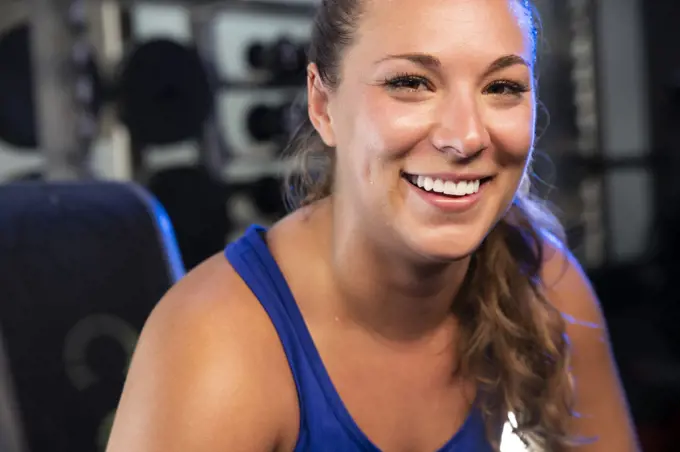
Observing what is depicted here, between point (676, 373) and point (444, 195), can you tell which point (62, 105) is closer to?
point (444, 195)

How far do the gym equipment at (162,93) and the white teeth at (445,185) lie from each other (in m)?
2.10

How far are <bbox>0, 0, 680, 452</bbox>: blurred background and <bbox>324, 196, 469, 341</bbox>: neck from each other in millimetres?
253

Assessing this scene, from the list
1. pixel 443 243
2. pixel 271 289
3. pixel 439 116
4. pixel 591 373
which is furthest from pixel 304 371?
pixel 591 373

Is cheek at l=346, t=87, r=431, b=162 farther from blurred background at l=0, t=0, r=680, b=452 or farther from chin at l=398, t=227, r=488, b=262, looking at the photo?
blurred background at l=0, t=0, r=680, b=452

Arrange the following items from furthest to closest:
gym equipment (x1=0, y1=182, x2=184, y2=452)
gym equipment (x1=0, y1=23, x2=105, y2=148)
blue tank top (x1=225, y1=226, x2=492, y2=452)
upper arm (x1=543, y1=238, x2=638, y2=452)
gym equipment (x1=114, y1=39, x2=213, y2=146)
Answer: gym equipment (x1=114, y1=39, x2=213, y2=146), gym equipment (x1=0, y1=23, x2=105, y2=148), upper arm (x1=543, y1=238, x2=638, y2=452), gym equipment (x1=0, y1=182, x2=184, y2=452), blue tank top (x1=225, y1=226, x2=492, y2=452)

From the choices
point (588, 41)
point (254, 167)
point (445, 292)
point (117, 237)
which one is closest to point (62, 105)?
point (254, 167)

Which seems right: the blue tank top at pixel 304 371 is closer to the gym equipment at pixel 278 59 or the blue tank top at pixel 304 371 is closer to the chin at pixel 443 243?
the chin at pixel 443 243

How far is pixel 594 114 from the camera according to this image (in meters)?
3.72

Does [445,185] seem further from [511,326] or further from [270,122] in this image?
[270,122]

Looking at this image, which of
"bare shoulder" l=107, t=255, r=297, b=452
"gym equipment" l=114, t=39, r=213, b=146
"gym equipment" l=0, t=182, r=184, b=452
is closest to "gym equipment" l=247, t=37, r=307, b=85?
"gym equipment" l=114, t=39, r=213, b=146

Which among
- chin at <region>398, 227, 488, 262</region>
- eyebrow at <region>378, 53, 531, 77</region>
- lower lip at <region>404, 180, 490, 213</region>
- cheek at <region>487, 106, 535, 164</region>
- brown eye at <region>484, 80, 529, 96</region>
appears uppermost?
eyebrow at <region>378, 53, 531, 77</region>

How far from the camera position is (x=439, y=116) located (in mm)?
→ 874

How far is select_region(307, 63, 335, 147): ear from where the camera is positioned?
102 centimetres

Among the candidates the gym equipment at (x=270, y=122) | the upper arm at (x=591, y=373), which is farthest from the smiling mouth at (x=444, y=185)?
the gym equipment at (x=270, y=122)
